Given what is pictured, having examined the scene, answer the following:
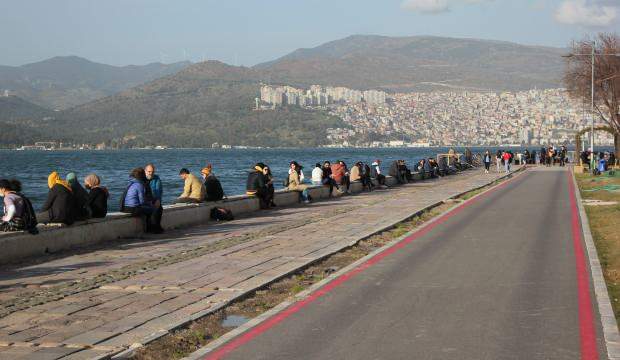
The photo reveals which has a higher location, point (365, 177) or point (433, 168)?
point (365, 177)

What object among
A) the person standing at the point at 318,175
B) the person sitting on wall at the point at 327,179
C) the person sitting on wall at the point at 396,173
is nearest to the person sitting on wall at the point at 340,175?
the person standing at the point at 318,175

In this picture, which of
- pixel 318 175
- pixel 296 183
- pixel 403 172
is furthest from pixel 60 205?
pixel 403 172

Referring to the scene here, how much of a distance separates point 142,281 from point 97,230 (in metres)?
5.13

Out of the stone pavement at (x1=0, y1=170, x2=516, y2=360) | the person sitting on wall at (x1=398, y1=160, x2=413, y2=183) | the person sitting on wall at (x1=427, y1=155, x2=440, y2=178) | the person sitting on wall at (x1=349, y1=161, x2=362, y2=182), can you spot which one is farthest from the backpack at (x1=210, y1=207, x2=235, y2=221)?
the person sitting on wall at (x1=427, y1=155, x2=440, y2=178)

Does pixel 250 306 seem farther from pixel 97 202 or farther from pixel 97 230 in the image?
pixel 97 202

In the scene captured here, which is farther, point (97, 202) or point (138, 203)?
point (138, 203)

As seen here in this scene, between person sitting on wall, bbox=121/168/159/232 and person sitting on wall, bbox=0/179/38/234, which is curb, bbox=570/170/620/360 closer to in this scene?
person sitting on wall, bbox=121/168/159/232

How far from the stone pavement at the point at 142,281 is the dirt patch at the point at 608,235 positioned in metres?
4.47

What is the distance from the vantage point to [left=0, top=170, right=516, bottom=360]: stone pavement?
9.19 meters

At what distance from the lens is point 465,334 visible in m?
9.27

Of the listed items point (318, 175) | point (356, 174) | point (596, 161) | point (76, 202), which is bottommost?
point (596, 161)

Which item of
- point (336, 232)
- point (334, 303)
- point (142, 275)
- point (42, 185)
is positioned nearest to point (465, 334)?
point (334, 303)

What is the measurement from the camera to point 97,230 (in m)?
17.5

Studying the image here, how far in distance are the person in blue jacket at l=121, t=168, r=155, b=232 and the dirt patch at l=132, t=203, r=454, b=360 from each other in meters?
4.42
